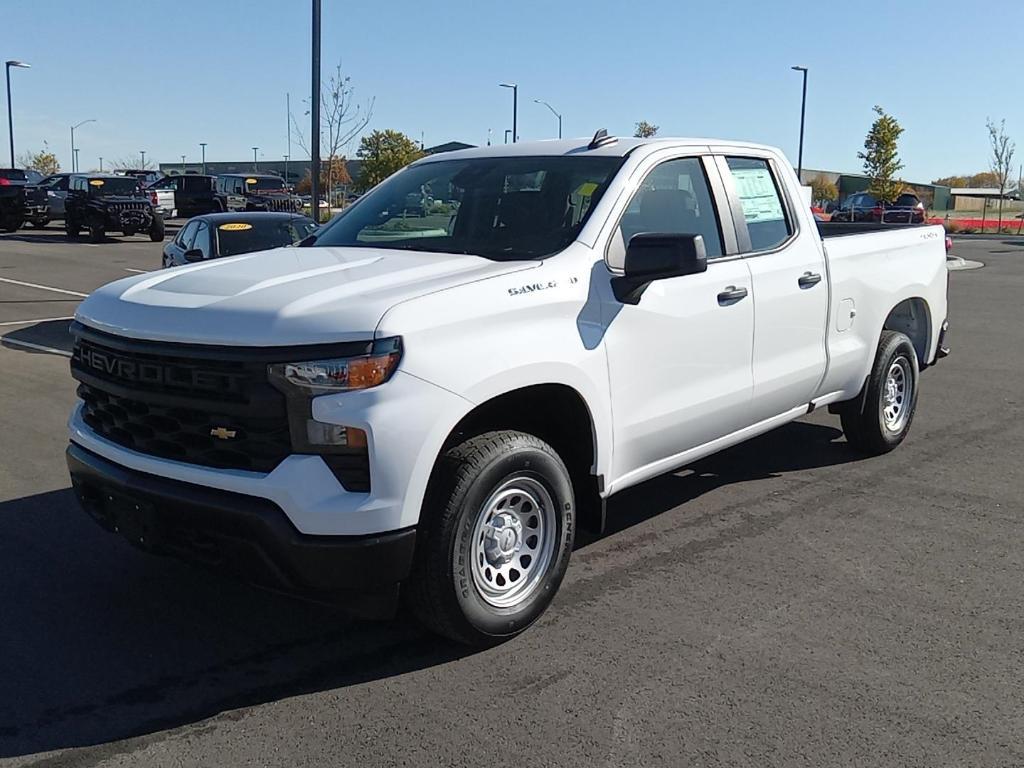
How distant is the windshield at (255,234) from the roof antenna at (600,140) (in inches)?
251

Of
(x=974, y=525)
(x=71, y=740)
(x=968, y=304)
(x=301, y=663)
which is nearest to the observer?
(x=71, y=740)

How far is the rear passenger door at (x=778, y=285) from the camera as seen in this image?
5270mm

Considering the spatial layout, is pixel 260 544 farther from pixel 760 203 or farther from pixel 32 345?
pixel 32 345

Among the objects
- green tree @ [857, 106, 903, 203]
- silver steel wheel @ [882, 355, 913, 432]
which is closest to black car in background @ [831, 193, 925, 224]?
green tree @ [857, 106, 903, 203]

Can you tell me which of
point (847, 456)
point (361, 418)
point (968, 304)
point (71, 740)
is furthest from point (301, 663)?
point (968, 304)

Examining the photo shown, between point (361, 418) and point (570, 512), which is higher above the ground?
point (361, 418)

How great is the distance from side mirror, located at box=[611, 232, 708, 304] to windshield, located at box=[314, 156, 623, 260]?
1.00 feet

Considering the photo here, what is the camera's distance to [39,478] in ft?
20.0

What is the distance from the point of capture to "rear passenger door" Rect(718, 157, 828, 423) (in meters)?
5.27

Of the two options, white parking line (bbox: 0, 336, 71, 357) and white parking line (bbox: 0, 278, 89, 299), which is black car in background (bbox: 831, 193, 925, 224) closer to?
white parking line (bbox: 0, 278, 89, 299)

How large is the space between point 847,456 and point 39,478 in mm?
5144

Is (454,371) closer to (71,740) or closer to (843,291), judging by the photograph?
(71,740)

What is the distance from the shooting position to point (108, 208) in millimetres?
27078

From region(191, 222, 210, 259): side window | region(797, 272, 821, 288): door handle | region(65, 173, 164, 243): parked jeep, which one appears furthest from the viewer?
region(65, 173, 164, 243): parked jeep
